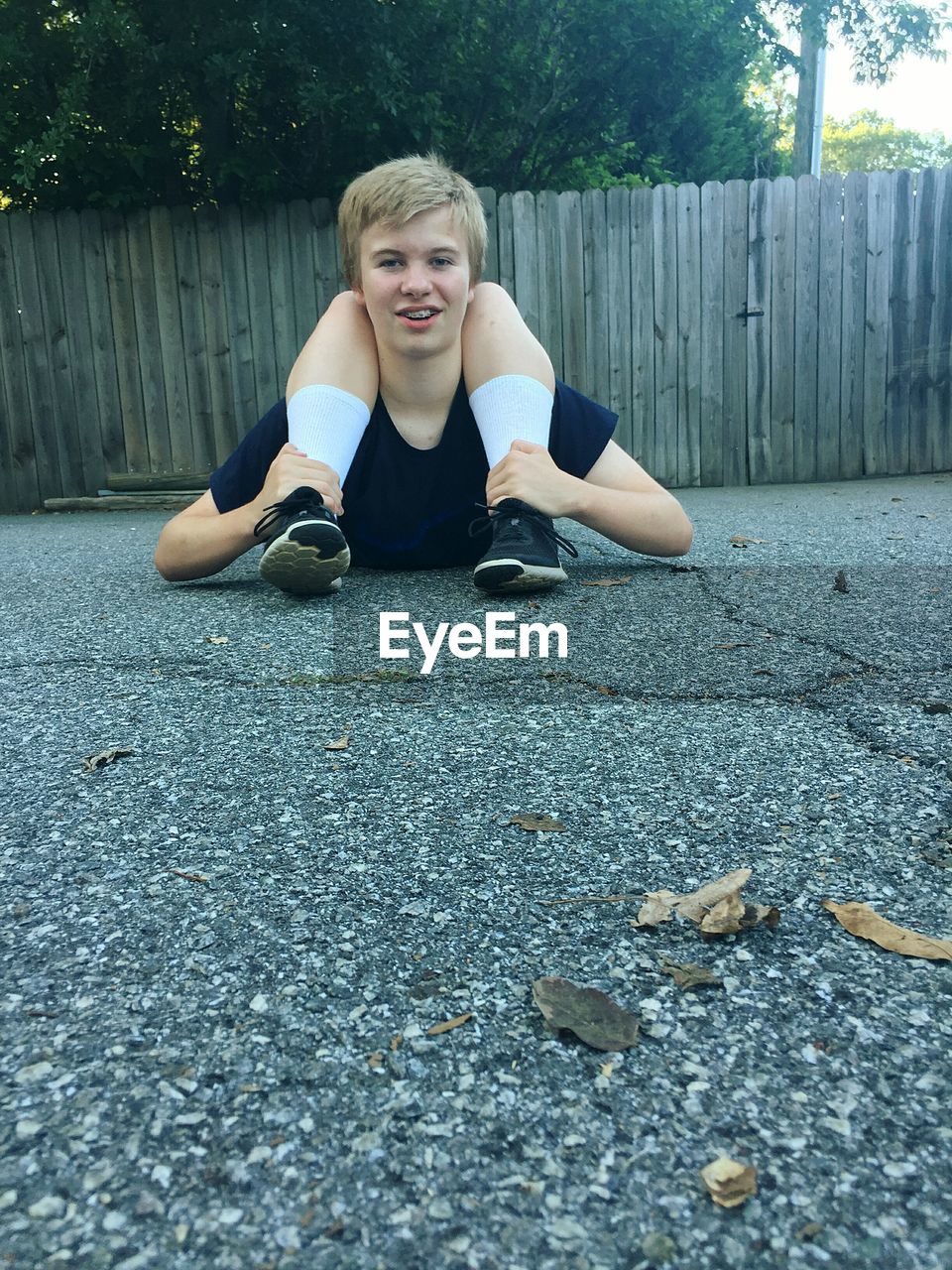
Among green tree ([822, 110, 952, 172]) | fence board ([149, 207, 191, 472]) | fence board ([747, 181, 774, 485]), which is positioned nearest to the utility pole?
fence board ([747, 181, 774, 485])

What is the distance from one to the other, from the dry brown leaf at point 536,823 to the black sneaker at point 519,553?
4.10 ft

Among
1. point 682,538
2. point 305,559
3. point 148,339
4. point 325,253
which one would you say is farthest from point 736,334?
point 305,559

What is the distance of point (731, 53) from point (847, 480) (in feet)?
10.2

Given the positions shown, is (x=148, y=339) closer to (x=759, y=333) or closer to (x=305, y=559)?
(x=759, y=333)

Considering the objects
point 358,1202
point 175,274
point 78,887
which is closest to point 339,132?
point 175,274

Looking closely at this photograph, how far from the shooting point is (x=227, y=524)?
2.70m

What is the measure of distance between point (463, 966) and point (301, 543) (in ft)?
5.31

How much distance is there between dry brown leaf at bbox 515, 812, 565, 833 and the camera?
1.22m

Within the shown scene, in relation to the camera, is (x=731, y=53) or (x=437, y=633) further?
(x=731, y=53)

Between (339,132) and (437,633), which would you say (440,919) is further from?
(339,132)

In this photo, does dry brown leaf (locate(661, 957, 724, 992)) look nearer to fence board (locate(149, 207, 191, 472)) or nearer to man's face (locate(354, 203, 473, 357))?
man's face (locate(354, 203, 473, 357))

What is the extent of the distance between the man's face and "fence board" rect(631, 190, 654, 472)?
396 cm

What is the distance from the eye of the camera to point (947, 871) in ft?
3.55

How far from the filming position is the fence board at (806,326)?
6387mm
